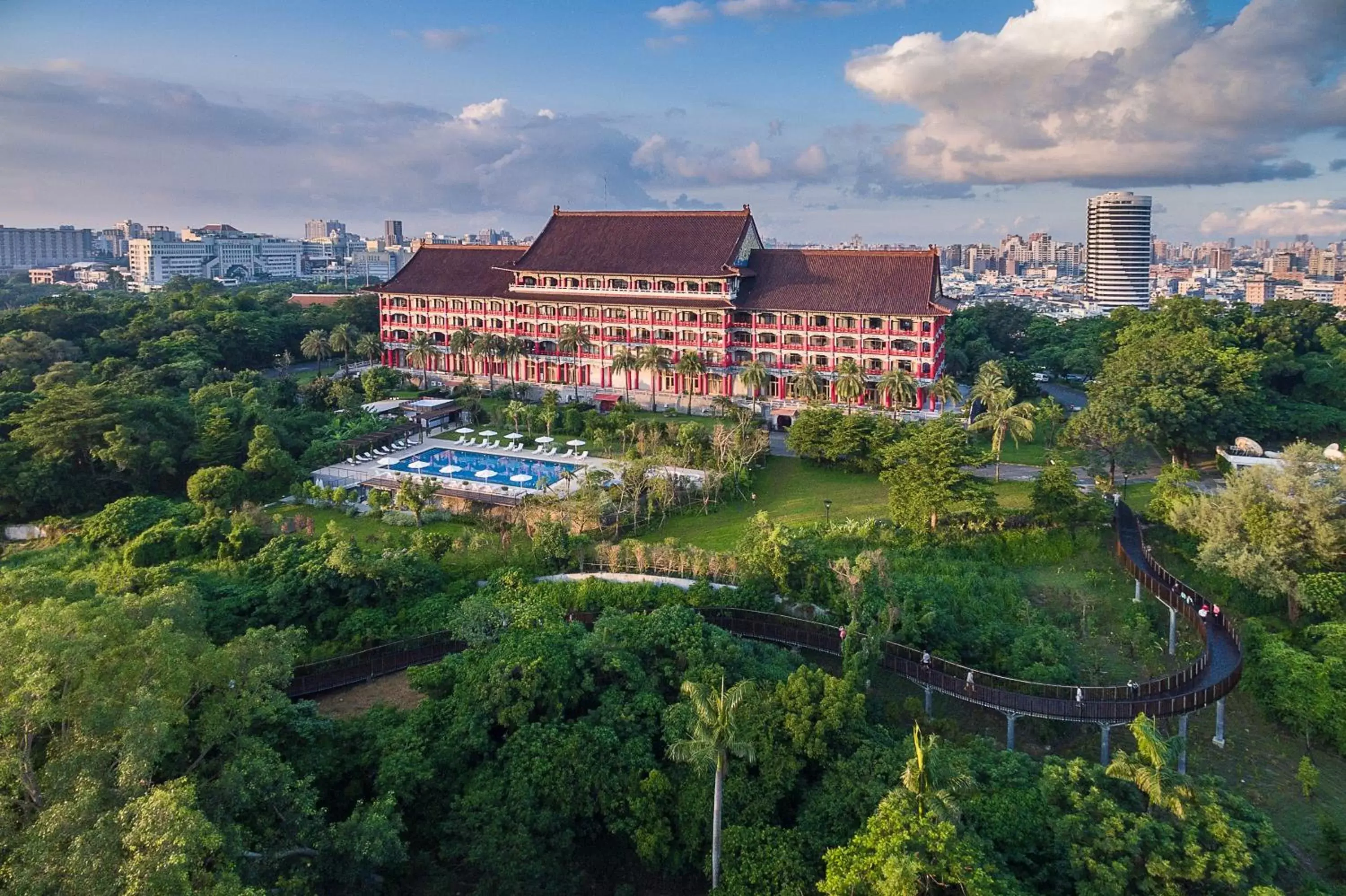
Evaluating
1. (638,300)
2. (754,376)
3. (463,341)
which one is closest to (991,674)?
(754,376)

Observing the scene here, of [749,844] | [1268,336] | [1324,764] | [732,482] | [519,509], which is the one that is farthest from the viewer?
[1268,336]

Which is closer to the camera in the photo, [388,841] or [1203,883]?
[1203,883]

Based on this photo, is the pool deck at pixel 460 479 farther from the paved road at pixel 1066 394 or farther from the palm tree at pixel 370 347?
the paved road at pixel 1066 394

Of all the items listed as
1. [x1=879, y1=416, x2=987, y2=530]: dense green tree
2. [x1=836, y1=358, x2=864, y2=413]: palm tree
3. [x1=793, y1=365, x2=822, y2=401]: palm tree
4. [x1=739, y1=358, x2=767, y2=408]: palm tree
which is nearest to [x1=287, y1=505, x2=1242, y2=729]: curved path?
[x1=879, y1=416, x2=987, y2=530]: dense green tree

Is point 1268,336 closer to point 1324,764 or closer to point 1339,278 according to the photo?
point 1324,764

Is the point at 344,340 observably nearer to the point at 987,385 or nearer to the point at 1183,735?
the point at 987,385

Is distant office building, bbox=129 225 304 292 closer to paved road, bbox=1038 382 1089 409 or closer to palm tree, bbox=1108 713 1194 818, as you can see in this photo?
paved road, bbox=1038 382 1089 409

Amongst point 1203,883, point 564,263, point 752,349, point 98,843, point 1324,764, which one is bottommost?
point 1324,764

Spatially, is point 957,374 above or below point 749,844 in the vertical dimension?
above

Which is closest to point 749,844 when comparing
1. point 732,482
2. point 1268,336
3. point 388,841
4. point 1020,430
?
point 388,841
